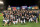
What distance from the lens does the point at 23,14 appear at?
12.5ft

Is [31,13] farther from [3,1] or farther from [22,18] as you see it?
[3,1]

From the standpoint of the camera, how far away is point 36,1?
18.3ft

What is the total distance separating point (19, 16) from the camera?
12.4 feet

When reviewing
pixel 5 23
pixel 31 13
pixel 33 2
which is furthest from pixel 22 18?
pixel 33 2

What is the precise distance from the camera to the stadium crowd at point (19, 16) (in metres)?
3.64

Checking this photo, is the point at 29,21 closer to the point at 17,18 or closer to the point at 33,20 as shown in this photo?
the point at 33,20

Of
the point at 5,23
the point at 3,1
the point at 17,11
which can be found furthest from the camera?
the point at 3,1

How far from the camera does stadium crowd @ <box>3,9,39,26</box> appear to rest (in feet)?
12.0

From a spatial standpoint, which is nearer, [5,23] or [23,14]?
[5,23]

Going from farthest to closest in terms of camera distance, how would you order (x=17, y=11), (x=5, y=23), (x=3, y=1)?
(x=3, y=1) < (x=17, y=11) < (x=5, y=23)

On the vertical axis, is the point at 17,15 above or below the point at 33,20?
above

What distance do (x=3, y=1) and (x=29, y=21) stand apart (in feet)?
7.35

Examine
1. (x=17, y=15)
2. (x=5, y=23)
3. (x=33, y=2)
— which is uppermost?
(x=33, y=2)

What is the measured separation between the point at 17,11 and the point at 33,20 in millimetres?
810
